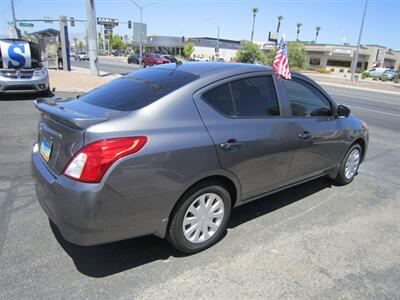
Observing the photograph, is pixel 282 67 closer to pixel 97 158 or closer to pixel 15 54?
pixel 97 158

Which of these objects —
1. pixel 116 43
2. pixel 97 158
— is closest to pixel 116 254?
pixel 97 158

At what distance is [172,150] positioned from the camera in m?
2.55

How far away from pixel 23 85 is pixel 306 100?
373 inches

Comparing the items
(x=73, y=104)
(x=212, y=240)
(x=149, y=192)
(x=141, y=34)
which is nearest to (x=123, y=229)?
(x=149, y=192)

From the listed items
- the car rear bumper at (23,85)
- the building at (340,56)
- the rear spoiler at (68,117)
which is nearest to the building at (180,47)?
the building at (340,56)

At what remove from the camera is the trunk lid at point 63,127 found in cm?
242

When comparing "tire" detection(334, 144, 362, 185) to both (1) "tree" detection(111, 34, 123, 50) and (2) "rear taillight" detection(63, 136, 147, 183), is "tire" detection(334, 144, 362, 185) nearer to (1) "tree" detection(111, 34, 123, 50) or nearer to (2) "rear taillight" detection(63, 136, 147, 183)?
(2) "rear taillight" detection(63, 136, 147, 183)

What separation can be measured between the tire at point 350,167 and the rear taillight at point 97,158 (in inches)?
134

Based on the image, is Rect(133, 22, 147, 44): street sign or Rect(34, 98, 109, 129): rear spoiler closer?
Rect(34, 98, 109, 129): rear spoiler

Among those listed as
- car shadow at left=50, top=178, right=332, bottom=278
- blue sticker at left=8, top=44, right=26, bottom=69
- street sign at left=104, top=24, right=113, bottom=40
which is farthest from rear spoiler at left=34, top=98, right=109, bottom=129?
street sign at left=104, top=24, right=113, bottom=40

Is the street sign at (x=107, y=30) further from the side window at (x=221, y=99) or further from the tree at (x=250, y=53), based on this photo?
the side window at (x=221, y=99)

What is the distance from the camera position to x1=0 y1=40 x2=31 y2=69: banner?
10336mm

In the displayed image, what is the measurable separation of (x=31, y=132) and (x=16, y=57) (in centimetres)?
510

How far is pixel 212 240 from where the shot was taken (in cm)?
312
